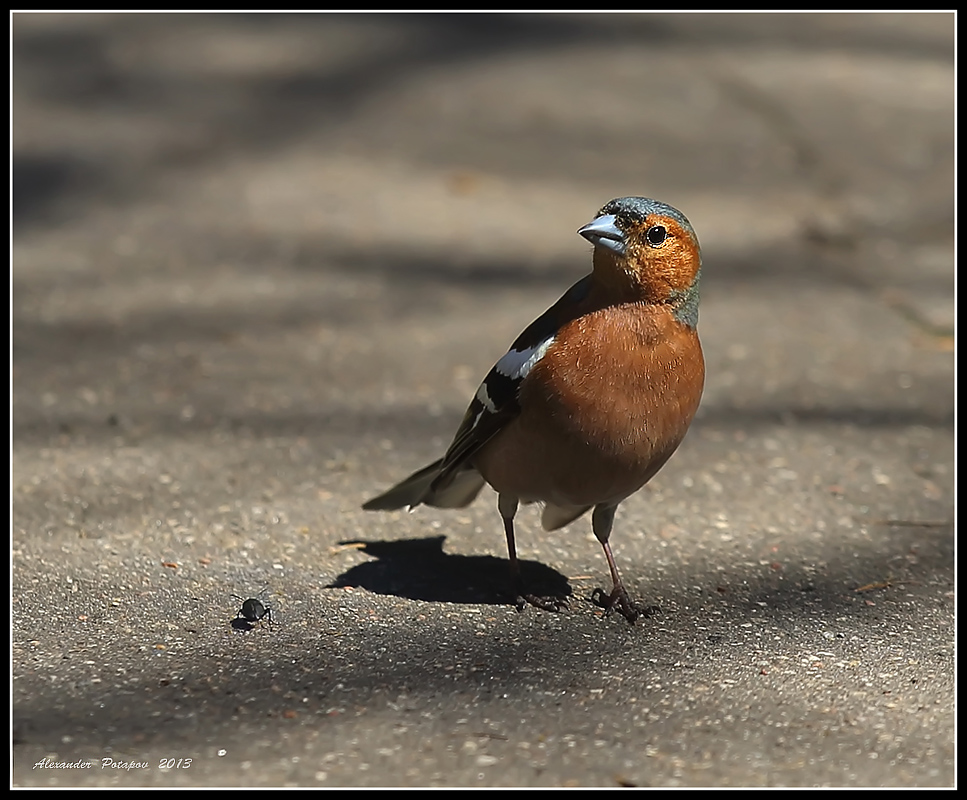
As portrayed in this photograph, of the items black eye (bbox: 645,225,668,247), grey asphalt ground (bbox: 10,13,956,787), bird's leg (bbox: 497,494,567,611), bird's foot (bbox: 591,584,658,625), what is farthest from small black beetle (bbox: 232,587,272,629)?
black eye (bbox: 645,225,668,247)

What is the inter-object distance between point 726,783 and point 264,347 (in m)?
4.36

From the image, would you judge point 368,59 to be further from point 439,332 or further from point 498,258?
point 439,332

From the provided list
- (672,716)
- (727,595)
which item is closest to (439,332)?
(727,595)

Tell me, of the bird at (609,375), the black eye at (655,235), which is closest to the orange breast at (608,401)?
the bird at (609,375)

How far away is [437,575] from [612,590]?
65 centimetres

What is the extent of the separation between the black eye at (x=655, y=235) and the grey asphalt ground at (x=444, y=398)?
4.26 ft

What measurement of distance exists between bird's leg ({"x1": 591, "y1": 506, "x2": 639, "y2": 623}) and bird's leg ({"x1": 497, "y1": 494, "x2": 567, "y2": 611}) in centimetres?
14

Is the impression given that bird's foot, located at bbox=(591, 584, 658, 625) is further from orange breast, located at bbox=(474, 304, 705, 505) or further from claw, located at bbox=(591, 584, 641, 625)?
orange breast, located at bbox=(474, 304, 705, 505)

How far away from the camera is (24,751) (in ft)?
11.2

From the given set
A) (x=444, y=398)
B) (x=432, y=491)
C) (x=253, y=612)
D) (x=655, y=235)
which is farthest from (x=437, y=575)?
(x=444, y=398)

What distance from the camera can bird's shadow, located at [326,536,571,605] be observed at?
4.61 meters

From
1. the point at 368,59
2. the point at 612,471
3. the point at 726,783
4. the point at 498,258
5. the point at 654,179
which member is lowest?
the point at 726,783

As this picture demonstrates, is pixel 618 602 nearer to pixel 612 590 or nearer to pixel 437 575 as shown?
pixel 612 590

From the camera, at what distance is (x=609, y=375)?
4125 millimetres
